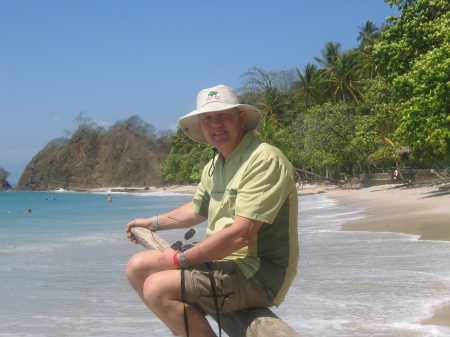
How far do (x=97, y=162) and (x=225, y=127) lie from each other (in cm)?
8880

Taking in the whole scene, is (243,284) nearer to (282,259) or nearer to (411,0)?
(282,259)

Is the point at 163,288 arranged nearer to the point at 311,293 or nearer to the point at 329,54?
the point at 311,293

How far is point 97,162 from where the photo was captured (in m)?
89.2

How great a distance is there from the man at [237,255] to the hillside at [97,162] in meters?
76.8

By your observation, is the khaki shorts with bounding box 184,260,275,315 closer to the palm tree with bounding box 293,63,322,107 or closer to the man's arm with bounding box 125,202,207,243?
the man's arm with bounding box 125,202,207,243

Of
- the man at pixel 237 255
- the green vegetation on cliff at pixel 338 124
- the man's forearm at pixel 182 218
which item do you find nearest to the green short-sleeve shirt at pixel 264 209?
the man at pixel 237 255

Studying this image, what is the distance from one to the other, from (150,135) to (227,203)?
8353 centimetres

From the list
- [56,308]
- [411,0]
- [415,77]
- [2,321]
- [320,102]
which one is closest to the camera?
[2,321]

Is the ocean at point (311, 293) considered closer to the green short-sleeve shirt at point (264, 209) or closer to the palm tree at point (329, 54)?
the green short-sleeve shirt at point (264, 209)

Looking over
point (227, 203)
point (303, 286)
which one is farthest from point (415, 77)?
point (227, 203)

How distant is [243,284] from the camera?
239cm

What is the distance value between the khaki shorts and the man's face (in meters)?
0.57

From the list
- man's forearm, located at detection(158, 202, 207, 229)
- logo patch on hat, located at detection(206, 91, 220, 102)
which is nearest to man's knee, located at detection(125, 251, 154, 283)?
man's forearm, located at detection(158, 202, 207, 229)

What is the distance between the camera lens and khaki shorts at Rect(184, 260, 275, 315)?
2.37m
